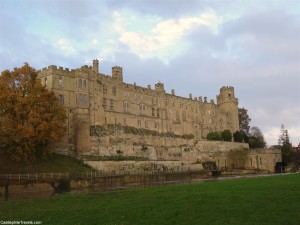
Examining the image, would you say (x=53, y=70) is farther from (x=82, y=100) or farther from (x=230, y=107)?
(x=230, y=107)

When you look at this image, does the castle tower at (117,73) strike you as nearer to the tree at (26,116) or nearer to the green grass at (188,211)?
the tree at (26,116)

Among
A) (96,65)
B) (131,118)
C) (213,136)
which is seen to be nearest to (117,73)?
(96,65)

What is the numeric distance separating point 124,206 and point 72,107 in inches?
1699

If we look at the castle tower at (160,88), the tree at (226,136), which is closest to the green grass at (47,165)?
the castle tower at (160,88)

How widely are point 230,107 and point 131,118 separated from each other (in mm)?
38978

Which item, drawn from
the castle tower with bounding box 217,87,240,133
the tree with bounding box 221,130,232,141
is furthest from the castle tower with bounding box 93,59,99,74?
the castle tower with bounding box 217,87,240,133

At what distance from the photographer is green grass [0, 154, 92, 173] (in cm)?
4294

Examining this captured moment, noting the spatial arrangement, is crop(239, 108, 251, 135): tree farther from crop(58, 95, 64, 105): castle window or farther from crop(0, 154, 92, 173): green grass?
crop(0, 154, 92, 173): green grass

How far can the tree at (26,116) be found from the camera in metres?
44.2

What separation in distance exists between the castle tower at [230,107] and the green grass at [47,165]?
59.8m

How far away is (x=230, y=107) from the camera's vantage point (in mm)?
101938

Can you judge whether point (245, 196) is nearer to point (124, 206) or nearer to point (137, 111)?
point (124, 206)

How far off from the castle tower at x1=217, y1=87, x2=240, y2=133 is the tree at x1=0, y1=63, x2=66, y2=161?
61.9 meters

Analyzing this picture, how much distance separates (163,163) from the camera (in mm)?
65500
